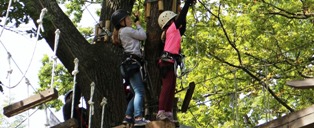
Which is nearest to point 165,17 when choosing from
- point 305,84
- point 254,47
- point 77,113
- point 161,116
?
point 161,116

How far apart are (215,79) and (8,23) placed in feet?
22.1

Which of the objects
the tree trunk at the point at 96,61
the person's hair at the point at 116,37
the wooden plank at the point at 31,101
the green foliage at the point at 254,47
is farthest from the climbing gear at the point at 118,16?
the green foliage at the point at 254,47

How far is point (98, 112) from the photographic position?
6.74 meters

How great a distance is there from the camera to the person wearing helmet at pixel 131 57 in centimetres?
611

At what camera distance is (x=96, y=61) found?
22.6 ft

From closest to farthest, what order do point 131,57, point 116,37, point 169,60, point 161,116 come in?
point 161,116, point 169,60, point 131,57, point 116,37

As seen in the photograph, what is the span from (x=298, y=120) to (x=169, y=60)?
1437 millimetres

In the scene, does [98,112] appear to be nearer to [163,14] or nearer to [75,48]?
[75,48]

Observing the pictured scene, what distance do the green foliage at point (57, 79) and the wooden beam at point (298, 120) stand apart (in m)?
7.13

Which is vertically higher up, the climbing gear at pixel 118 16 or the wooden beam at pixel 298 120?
the climbing gear at pixel 118 16

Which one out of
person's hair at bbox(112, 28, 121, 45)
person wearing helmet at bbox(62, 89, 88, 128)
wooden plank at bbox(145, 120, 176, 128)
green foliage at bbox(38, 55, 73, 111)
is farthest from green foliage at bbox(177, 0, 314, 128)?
wooden plank at bbox(145, 120, 176, 128)

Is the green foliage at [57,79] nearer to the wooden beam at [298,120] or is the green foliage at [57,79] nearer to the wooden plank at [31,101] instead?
the wooden plank at [31,101]

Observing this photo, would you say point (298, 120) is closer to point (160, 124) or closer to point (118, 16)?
point (160, 124)

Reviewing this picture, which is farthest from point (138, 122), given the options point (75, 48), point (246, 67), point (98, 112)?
point (246, 67)
